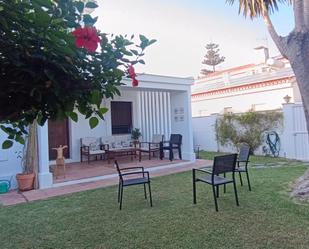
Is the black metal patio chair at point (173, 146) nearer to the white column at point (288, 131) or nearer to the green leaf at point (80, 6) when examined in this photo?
the white column at point (288, 131)

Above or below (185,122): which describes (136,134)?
below

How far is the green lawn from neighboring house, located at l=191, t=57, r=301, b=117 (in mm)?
9082

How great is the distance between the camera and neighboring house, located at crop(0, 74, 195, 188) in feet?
25.2

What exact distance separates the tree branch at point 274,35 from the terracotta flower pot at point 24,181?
6778mm

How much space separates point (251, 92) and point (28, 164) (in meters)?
12.5

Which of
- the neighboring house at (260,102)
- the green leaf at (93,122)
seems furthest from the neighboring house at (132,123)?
the green leaf at (93,122)

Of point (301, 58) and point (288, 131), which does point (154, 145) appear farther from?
point (301, 58)

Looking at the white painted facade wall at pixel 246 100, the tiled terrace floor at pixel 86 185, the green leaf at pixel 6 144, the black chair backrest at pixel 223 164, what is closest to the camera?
the green leaf at pixel 6 144

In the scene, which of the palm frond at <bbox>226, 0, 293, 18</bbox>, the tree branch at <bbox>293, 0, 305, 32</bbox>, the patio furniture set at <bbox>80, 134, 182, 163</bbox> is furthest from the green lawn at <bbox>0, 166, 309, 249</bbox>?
the palm frond at <bbox>226, 0, 293, 18</bbox>

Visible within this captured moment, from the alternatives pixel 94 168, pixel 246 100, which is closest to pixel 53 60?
pixel 94 168

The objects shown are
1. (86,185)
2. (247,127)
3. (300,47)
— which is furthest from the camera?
(247,127)

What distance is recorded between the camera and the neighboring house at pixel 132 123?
25.2ft

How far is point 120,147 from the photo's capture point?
1138cm

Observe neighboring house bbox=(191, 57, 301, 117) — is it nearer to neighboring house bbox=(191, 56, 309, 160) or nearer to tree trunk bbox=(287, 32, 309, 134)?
neighboring house bbox=(191, 56, 309, 160)
